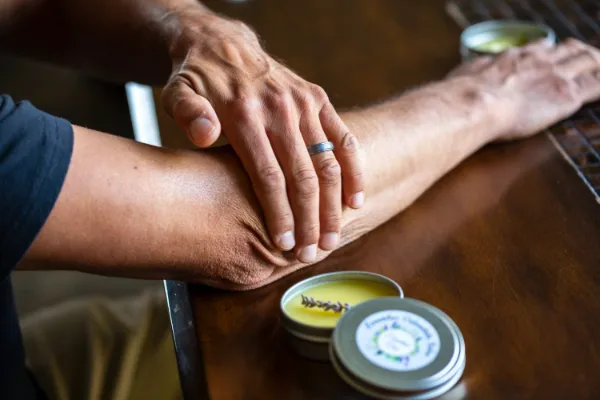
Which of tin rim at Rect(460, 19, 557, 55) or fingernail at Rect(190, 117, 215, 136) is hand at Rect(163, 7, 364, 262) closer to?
fingernail at Rect(190, 117, 215, 136)

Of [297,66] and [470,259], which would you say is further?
[297,66]

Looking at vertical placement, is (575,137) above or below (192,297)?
above

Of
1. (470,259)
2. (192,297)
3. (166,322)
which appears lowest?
(166,322)

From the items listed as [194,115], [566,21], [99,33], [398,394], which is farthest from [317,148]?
[566,21]

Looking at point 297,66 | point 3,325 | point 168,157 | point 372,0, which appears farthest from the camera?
point 372,0

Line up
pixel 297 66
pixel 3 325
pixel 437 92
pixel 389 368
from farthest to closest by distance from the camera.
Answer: pixel 297 66 < pixel 437 92 < pixel 3 325 < pixel 389 368

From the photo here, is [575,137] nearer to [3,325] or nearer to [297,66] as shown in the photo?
[297,66]

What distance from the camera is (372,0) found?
1487mm

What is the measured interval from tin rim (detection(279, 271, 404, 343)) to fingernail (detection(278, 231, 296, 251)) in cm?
4

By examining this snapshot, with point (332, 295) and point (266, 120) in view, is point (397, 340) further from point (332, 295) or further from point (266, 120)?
point (266, 120)

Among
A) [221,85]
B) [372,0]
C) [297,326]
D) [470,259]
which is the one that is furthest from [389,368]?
[372,0]

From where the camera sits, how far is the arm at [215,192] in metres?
0.66

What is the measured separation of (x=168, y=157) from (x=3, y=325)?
0.33 metres

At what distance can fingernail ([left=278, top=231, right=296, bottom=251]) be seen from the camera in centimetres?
77
